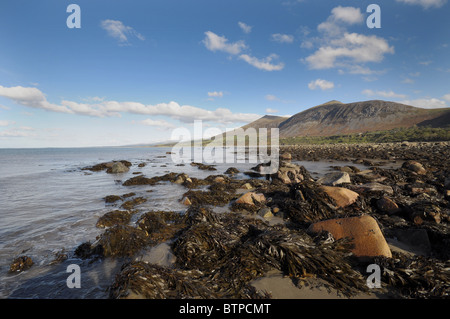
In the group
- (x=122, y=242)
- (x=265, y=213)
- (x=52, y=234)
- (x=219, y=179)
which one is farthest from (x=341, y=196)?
(x=52, y=234)

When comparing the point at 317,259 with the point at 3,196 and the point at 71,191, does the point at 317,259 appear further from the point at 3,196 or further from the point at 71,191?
the point at 3,196

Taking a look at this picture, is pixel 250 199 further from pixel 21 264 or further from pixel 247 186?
pixel 21 264

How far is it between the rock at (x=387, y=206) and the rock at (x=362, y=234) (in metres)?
2.39

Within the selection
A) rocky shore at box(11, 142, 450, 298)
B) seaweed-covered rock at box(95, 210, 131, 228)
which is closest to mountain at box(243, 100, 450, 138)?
rocky shore at box(11, 142, 450, 298)

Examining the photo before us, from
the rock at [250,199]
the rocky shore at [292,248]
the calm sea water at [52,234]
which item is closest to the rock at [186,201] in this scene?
the calm sea water at [52,234]

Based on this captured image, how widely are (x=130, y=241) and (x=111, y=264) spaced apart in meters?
0.54

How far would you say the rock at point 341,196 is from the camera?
5.43m

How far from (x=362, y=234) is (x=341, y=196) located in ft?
8.30

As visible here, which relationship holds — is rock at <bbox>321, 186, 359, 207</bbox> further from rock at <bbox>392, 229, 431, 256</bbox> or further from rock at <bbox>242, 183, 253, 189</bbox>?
rock at <bbox>242, 183, 253, 189</bbox>

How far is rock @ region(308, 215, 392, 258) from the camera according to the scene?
3.04m

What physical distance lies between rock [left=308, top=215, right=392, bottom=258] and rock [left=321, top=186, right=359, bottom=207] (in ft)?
6.93

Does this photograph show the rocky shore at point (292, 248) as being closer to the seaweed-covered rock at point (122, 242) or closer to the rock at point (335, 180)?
the seaweed-covered rock at point (122, 242)

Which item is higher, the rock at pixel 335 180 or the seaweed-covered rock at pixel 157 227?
the rock at pixel 335 180
